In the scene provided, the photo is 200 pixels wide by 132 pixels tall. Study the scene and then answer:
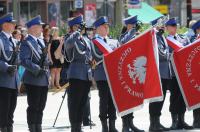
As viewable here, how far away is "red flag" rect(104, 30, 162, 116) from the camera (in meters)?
12.0

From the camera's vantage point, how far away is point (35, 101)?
444 inches

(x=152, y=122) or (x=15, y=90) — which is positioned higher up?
(x=15, y=90)

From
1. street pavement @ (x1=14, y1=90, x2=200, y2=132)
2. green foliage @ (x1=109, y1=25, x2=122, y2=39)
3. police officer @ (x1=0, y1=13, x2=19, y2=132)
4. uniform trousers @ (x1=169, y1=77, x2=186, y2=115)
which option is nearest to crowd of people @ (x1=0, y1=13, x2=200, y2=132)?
police officer @ (x1=0, y1=13, x2=19, y2=132)

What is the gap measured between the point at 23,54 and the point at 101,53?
145 cm

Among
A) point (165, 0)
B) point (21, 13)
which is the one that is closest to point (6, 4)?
point (21, 13)

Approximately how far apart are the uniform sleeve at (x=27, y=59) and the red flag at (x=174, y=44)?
281 cm

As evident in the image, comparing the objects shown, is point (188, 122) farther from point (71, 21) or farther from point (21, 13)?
point (21, 13)

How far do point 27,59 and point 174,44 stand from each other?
2978mm

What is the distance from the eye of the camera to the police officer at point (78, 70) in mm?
11547

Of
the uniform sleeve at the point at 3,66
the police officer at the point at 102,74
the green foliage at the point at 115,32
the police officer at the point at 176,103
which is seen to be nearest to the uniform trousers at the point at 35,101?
the uniform sleeve at the point at 3,66

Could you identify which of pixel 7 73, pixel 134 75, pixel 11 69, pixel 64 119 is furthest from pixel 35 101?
pixel 64 119

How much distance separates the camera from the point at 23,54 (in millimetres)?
11125

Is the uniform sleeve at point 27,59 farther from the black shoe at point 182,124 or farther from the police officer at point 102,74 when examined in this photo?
the black shoe at point 182,124

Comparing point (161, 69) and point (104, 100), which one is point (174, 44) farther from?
point (104, 100)
